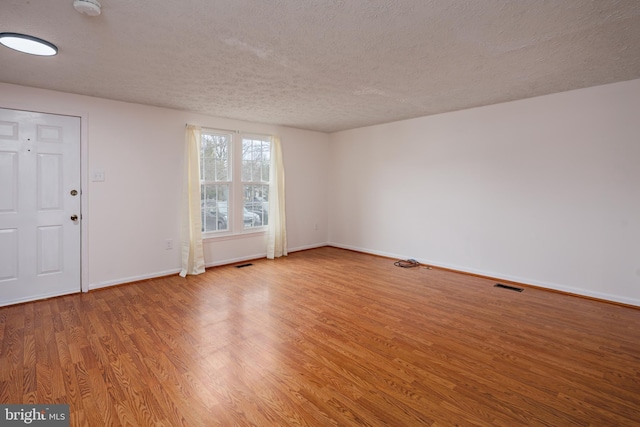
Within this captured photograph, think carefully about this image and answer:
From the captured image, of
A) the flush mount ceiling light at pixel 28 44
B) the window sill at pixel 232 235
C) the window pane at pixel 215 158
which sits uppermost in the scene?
the flush mount ceiling light at pixel 28 44

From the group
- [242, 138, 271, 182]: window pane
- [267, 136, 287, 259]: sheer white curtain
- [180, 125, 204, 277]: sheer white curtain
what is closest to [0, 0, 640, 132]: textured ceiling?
[180, 125, 204, 277]: sheer white curtain

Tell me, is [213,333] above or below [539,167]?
below

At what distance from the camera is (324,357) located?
2439mm

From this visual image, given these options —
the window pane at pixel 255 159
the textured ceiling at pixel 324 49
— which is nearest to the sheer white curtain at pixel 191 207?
the textured ceiling at pixel 324 49

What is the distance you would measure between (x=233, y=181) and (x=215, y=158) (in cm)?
47

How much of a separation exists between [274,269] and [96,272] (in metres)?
2.36

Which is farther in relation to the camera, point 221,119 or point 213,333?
point 221,119

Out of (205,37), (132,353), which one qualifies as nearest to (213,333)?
(132,353)

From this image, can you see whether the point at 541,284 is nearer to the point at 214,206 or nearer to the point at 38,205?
the point at 214,206

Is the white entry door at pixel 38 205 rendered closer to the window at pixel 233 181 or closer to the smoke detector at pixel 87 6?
the window at pixel 233 181

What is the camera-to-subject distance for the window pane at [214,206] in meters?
5.01

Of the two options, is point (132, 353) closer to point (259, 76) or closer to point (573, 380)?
point (259, 76)

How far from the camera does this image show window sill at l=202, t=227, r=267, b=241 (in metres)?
5.03

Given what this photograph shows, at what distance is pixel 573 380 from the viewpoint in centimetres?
216
